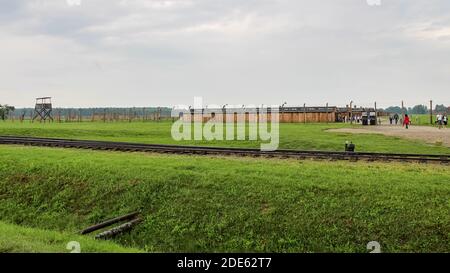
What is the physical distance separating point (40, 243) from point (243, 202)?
5496 mm

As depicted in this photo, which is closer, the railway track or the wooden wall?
the railway track

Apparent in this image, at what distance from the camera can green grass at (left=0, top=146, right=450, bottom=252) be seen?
10844 mm

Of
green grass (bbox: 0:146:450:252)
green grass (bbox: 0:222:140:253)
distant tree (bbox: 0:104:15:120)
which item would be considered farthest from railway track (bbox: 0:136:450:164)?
distant tree (bbox: 0:104:15:120)

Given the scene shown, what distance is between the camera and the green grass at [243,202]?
35.6 ft

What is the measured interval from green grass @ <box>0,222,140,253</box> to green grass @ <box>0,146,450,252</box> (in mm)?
1810

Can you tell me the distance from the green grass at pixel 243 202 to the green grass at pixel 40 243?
181 centimetres

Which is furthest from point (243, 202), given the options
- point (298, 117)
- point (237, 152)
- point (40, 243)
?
point (298, 117)

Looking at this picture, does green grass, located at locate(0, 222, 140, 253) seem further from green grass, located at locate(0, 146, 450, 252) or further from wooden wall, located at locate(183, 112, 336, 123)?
wooden wall, located at locate(183, 112, 336, 123)

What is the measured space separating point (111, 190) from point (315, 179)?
6438mm

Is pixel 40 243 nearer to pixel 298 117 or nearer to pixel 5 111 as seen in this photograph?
pixel 298 117

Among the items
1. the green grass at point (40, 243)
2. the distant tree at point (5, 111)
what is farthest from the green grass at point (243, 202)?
the distant tree at point (5, 111)

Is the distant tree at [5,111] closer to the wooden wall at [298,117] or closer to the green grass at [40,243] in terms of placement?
the wooden wall at [298,117]
